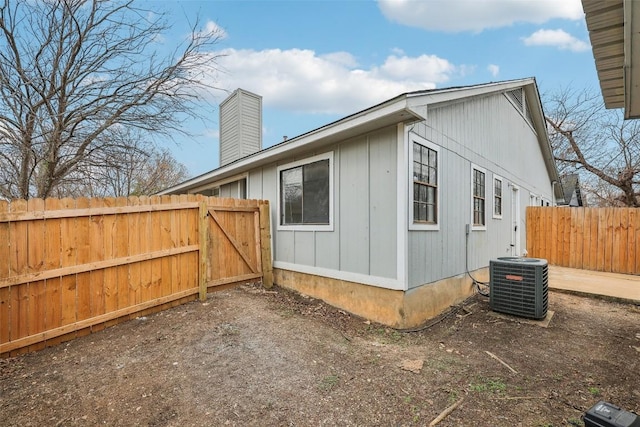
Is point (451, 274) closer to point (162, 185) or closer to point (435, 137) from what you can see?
point (435, 137)

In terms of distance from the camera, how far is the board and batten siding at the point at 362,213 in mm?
4492

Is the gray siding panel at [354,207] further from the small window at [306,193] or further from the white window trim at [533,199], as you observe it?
the white window trim at [533,199]

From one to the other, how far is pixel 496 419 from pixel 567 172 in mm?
22267

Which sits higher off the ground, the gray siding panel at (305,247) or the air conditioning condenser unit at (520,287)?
the gray siding panel at (305,247)

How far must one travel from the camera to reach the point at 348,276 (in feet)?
16.5

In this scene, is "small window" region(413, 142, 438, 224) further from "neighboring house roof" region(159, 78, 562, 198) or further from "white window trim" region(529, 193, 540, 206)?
"white window trim" region(529, 193, 540, 206)

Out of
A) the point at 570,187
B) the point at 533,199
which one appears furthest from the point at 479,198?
the point at 570,187

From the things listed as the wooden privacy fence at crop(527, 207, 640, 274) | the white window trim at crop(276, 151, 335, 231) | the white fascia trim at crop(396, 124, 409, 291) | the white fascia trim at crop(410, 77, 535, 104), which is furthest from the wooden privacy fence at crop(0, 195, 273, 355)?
the wooden privacy fence at crop(527, 207, 640, 274)

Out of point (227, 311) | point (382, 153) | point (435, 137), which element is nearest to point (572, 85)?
point (435, 137)

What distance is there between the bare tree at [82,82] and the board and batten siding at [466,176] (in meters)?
5.02

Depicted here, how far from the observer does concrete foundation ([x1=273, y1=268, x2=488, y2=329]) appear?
14.7 ft

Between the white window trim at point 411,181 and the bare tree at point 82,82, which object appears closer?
the white window trim at point 411,181

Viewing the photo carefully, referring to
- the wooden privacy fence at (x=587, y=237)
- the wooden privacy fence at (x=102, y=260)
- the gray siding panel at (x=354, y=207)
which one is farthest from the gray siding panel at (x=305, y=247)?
the wooden privacy fence at (x=587, y=237)

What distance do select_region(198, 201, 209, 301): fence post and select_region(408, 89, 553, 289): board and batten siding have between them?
3.21 metres
